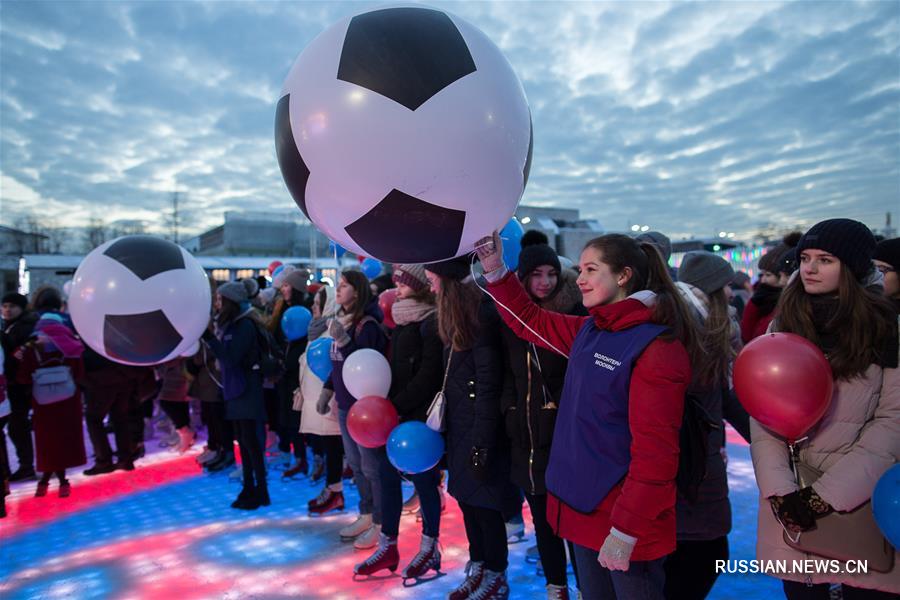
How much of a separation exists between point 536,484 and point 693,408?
1003 millimetres

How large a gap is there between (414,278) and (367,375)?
2.24 ft

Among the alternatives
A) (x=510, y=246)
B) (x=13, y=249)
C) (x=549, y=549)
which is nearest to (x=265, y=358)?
(x=510, y=246)

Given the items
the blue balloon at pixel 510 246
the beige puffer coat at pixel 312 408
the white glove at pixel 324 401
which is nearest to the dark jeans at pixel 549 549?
the blue balloon at pixel 510 246

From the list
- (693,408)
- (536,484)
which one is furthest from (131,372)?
(693,408)

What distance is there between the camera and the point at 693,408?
1.95 metres

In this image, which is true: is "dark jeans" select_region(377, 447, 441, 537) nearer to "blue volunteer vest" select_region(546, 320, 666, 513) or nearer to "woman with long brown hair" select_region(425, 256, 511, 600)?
"woman with long brown hair" select_region(425, 256, 511, 600)

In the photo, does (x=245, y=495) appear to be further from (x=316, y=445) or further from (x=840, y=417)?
(x=840, y=417)

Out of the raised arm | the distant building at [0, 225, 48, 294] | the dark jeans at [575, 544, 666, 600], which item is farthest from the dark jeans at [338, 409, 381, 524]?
the distant building at [0, 225, 48, 294]

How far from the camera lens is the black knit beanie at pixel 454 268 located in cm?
300

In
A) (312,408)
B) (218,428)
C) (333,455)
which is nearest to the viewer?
(333,455)

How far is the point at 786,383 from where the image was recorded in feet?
5.93

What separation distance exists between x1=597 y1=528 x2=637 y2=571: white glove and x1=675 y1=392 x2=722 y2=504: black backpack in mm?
303

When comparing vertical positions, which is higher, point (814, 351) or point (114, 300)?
point (114, 300)

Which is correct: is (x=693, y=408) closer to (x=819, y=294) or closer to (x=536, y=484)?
(x=819, y=294)
